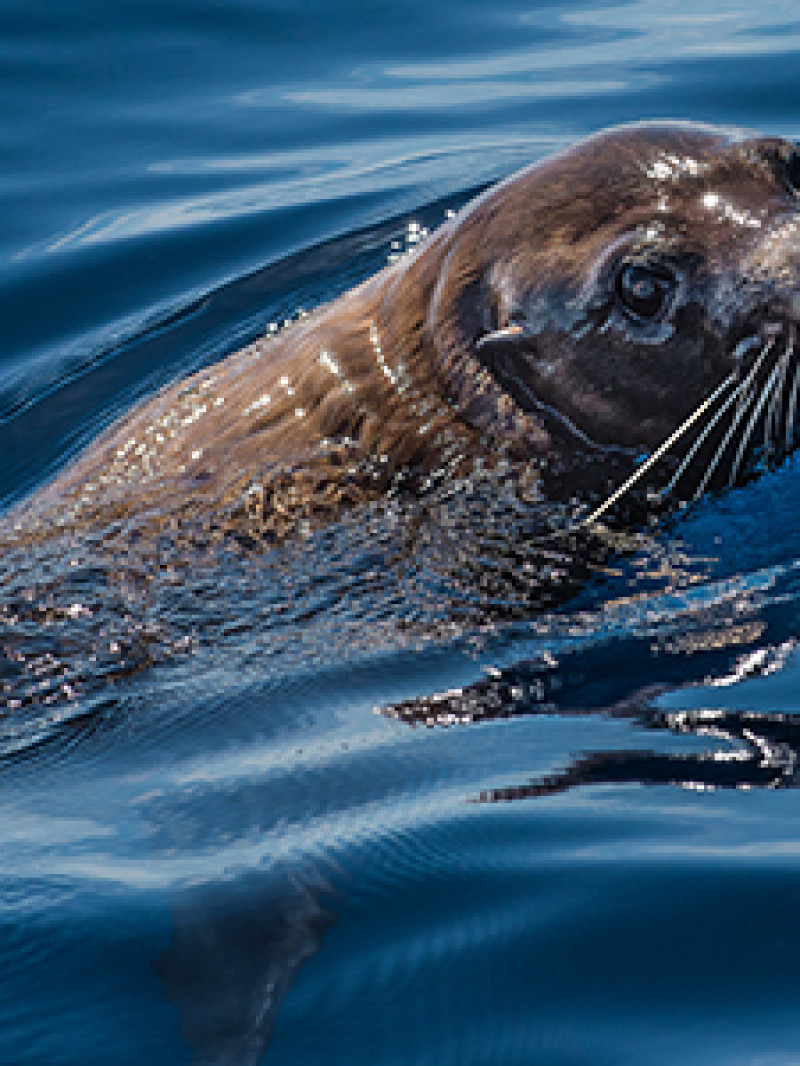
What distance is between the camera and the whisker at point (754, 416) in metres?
3.86

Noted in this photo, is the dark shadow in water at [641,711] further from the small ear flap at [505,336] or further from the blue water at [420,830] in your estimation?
the small ear flap at [505,336]

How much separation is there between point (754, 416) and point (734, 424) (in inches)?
2.8

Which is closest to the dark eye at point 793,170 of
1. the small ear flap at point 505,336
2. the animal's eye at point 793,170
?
the animal's eye at point 793,170

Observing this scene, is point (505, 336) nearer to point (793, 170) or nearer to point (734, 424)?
point (734, 424)

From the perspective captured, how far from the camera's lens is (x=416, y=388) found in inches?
163

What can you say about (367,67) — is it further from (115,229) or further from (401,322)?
(401,322)

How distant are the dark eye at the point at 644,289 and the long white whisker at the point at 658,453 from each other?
256 mm

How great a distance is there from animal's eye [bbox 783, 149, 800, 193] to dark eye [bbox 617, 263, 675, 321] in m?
0.41

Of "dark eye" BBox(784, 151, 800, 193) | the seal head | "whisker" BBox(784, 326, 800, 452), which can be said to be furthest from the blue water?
"dark eye" BBox(784, 151, 800, 193)

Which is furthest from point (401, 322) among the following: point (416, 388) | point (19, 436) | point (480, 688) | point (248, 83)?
point (248, 83)

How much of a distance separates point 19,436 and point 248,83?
167 inches

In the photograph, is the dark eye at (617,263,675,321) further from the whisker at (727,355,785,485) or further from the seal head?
the whisker at (727,355,785,485)

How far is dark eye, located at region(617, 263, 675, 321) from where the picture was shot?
389 cm

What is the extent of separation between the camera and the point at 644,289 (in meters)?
3.91
